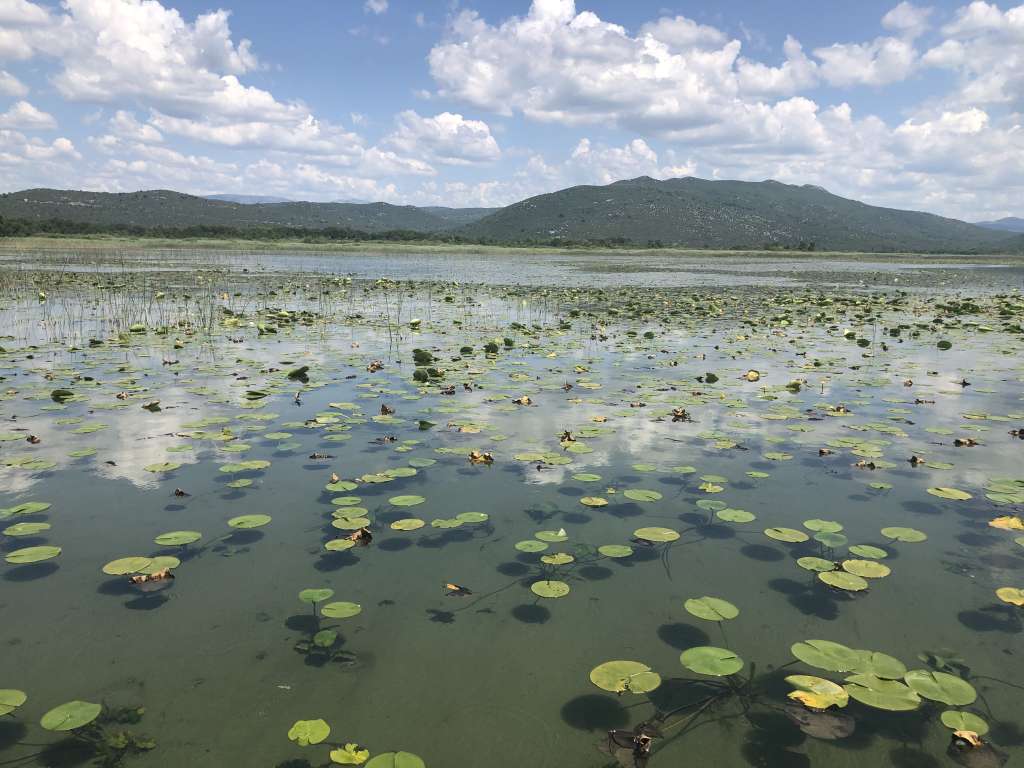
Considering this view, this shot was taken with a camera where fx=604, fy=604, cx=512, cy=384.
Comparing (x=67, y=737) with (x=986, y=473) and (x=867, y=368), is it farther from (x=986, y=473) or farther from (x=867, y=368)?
(x=867, y=368)

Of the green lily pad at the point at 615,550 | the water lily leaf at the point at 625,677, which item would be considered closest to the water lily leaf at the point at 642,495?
the green lily pad at the point at 615,550

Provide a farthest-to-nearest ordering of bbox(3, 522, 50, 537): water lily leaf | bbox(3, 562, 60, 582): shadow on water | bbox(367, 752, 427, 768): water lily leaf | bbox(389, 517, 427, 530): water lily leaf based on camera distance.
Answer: bbox(389, 517, 427, 530): water lily leaf → bbox(3, 522, 50, 537): water lily leaf → bbox(3, 562, 60, 582): shadow on water → bbox(367, 752, 427, 768): water lily leaf

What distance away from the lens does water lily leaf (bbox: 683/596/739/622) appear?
322 centimetres

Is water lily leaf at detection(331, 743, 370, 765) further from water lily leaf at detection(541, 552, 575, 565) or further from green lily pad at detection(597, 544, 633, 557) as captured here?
green lily pad at detection(597, 544, 633, 557)

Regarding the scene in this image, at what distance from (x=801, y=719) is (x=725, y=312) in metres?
17.5

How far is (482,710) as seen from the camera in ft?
8.70

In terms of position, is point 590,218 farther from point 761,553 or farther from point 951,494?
point 761,553

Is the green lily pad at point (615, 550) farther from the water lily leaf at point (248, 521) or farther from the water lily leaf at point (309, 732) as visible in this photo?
the water lily leaf at point (248, 521)

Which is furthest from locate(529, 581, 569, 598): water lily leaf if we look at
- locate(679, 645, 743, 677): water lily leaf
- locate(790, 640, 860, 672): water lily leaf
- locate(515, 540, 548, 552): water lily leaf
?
locate(790, 640, 860, 672): water lily leaf

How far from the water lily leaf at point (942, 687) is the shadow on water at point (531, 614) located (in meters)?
1.73

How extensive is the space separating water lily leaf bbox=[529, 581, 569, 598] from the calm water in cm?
9

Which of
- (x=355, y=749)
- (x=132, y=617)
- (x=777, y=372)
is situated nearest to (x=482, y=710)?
(x=355, y=749)

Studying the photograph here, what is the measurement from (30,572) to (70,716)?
1647mm

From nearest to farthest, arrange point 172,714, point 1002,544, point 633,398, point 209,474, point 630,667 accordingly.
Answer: point 172,714 < point 630,667 < point 1002,544 < point 209,474 < point 633,398
